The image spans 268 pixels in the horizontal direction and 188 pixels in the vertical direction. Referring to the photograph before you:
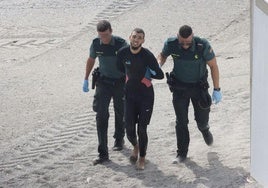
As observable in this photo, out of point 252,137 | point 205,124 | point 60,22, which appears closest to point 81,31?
point 60,22

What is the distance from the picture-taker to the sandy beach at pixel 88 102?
1046 cm

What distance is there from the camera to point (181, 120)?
10.4 metres

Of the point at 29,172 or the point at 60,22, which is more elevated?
the point at 60,22

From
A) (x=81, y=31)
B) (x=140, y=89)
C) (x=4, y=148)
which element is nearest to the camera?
(x=140, y=89)

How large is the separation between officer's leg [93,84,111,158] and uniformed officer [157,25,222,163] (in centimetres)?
88

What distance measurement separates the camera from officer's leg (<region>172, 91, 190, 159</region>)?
10.3m

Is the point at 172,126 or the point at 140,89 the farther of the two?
the point at 172,126

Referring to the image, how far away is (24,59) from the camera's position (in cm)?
1634

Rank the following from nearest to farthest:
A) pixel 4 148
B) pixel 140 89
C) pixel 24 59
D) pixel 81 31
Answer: pixel 140 89 < pixel 4 148 < pixel 24 59 < pixel 81 31

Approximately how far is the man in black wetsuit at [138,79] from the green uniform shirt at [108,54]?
11.8 inches

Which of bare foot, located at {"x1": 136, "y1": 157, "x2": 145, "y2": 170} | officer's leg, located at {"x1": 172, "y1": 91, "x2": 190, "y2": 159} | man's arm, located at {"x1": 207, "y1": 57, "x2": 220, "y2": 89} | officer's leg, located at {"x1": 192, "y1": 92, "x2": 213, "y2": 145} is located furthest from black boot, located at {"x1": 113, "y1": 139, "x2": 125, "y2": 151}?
man's arm, located at {"x1": 207, "y1": 57, "x2": 220, "y2": 89}

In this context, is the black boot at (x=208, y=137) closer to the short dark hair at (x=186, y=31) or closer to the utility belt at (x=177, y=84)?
the utility belt at (x=177, y=84)

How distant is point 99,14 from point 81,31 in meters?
0.91

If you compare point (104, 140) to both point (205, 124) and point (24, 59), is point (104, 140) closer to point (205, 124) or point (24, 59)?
point (205, 124)
